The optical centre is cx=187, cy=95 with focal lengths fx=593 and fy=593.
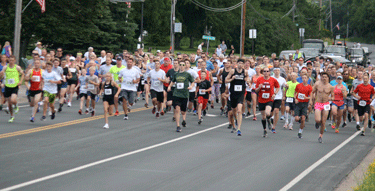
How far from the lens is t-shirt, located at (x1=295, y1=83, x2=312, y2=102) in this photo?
16781mm

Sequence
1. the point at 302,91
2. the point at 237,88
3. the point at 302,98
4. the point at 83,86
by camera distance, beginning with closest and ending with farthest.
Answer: the point at 237,88, the point at 302,98, the point at 302,91, the point at 83,86

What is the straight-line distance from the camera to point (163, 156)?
1197 cm

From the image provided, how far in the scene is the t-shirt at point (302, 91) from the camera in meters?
16.8

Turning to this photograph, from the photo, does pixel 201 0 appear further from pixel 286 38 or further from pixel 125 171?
pixel 125 171

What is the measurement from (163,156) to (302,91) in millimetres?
6352

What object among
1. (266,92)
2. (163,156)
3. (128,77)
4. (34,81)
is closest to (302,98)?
(266,92)

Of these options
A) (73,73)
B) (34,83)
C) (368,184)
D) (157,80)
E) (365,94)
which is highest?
(73,73)

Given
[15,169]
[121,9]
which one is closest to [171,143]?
[15,169]

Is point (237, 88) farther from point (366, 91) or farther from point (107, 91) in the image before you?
point (366, 91)

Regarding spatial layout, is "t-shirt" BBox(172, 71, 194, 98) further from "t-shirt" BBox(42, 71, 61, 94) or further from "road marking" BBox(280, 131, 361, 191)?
"road marking" BBox(280, 131, 361, 191)

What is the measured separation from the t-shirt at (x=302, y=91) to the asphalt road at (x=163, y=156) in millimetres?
997

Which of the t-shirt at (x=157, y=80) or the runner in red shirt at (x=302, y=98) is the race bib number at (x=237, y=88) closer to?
the runner in red shirt at (x=302, y=98)

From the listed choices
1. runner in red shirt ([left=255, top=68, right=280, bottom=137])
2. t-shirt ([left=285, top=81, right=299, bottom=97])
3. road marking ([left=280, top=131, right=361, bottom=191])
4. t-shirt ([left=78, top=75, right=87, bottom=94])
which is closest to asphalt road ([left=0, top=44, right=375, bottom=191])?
road marking ([left=280, top=131, right=361, bottom=191])

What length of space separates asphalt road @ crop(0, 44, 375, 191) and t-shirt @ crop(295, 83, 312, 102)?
100 cm
